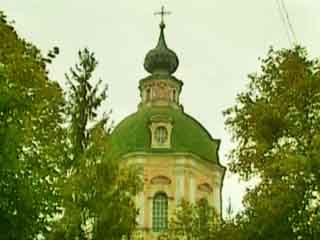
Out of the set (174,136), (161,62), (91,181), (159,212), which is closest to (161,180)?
(159,212)

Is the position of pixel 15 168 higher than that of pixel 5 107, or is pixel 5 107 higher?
pixel 5 107

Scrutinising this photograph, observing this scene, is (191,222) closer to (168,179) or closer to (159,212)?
(168,179)

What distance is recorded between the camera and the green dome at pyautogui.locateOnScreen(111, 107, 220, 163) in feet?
146

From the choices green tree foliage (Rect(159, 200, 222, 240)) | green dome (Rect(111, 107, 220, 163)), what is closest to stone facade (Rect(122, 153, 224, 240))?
green dome (Rect(111, 107, 220, 163))

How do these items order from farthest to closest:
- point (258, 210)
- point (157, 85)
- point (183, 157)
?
1. point (157, 85)
2. point (183, 157)
3. point (258, 210)

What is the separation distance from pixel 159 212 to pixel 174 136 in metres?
4.03

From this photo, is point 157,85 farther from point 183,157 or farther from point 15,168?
point 15,168

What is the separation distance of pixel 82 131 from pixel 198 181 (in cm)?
2150

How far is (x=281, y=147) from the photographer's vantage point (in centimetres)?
2169

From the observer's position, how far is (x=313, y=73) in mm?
22375

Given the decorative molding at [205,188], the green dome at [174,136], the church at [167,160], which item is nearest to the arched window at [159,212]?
the church at [167,160]

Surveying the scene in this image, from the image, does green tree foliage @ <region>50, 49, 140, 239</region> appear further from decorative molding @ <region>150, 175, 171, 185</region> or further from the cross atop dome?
the cross atop dome

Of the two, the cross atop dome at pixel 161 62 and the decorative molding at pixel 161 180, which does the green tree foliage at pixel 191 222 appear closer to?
the decorative molding at pixel 161 180

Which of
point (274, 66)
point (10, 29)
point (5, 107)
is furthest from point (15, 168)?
point (274, 66)
